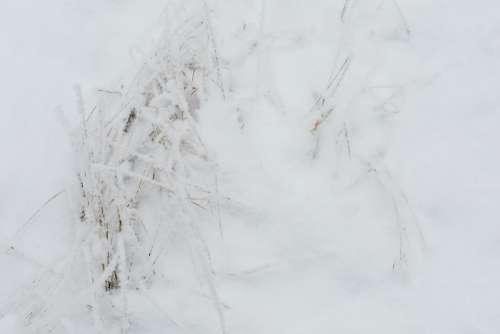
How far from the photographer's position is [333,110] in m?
1.21

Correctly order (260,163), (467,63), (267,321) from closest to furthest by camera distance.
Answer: (267,321)
(260,163)
(467,63)

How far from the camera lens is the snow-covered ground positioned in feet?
3.46

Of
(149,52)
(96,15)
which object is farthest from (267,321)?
(96,15)

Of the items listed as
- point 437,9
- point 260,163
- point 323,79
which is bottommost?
point 260,163

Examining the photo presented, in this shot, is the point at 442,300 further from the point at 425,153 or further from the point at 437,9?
the point at 437,9

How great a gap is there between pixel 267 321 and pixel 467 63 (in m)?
0.65

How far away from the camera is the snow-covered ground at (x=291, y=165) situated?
3.46 feet

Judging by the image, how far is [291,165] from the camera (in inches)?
46.0

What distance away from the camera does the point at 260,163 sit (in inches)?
45.6

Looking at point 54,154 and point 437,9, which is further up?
point 437,9

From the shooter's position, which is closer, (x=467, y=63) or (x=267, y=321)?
(x=267, y=321)

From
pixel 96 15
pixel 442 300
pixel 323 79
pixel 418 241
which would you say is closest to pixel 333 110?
pixel 323 79

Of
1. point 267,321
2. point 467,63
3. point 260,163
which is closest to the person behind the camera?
point 267,321

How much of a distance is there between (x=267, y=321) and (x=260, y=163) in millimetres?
283
